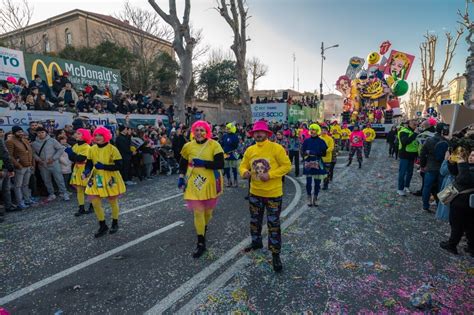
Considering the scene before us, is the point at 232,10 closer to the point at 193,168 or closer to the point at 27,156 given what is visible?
the point at 27,156

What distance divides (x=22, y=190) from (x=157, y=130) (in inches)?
234

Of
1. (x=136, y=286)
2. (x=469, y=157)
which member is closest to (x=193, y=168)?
(x=136, y=286)

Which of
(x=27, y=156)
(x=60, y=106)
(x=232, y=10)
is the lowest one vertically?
(x=27, y=156)

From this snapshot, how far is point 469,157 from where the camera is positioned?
406 centimetres

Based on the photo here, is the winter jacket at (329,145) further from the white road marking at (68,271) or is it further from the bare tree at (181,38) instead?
the bare tree at (181,38)

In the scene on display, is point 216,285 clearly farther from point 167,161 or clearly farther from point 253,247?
point 167,161

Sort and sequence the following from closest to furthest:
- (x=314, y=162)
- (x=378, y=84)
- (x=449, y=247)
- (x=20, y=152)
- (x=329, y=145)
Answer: (x=449, y=247)
(x=314, y=162)
(x=20, y=152)
(x=329, y=145)
(x=378, y=84)

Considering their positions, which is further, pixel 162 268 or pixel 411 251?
pixel 411 251

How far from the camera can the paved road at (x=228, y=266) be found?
3.10 meters

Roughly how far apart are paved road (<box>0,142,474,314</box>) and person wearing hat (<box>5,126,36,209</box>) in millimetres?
961

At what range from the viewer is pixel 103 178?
498cm

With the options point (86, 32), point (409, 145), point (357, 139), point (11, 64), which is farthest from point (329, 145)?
point (86, 32)

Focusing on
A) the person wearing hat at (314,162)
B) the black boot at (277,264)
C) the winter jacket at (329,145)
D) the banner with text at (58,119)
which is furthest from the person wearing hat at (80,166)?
the winter jacket at (329,145)

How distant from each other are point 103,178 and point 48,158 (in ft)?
12.3
